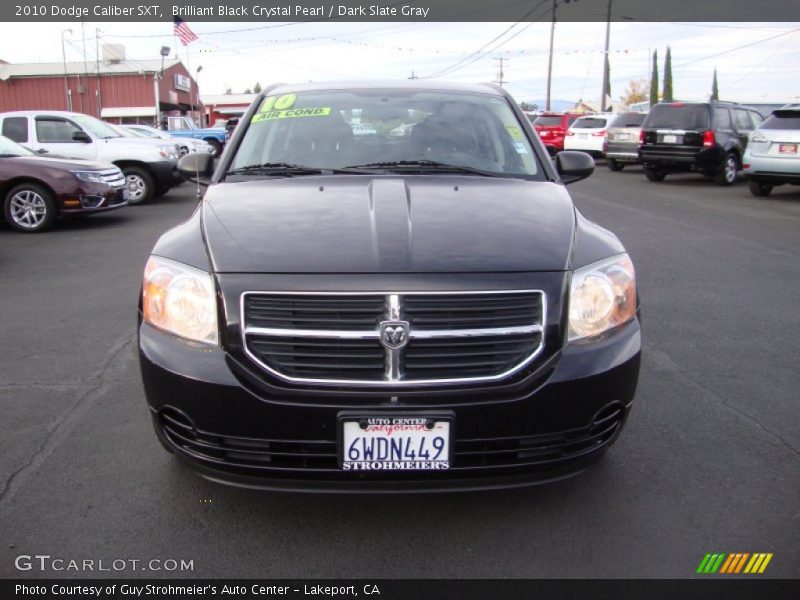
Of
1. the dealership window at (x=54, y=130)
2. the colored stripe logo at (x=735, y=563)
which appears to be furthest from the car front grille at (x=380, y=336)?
the dealership window at (x=54, y=130)

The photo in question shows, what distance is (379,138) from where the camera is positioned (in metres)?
3.90

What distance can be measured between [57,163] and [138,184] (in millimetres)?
3591

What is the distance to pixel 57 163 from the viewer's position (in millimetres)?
10297

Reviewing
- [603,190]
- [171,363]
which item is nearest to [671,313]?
[171,363]

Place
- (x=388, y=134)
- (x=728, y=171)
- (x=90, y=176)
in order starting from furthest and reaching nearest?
(x=728, y=171)
(x=90, y=176)
(x=388, y=134)

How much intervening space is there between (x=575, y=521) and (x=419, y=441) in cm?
82

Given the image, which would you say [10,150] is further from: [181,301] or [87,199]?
[181,301]

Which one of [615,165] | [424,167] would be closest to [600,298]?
[424,167]

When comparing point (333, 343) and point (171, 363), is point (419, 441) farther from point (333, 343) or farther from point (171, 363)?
point (171, 363)

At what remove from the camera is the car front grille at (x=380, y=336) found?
7.96 ft

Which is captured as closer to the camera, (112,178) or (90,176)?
(90,176)

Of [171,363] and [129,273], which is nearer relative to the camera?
[171,363]

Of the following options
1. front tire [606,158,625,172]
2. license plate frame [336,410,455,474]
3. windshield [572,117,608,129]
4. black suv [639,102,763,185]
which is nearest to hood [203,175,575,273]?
license plate frame [336,410,455,474]

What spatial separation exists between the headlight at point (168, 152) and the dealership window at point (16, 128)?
2.25m
